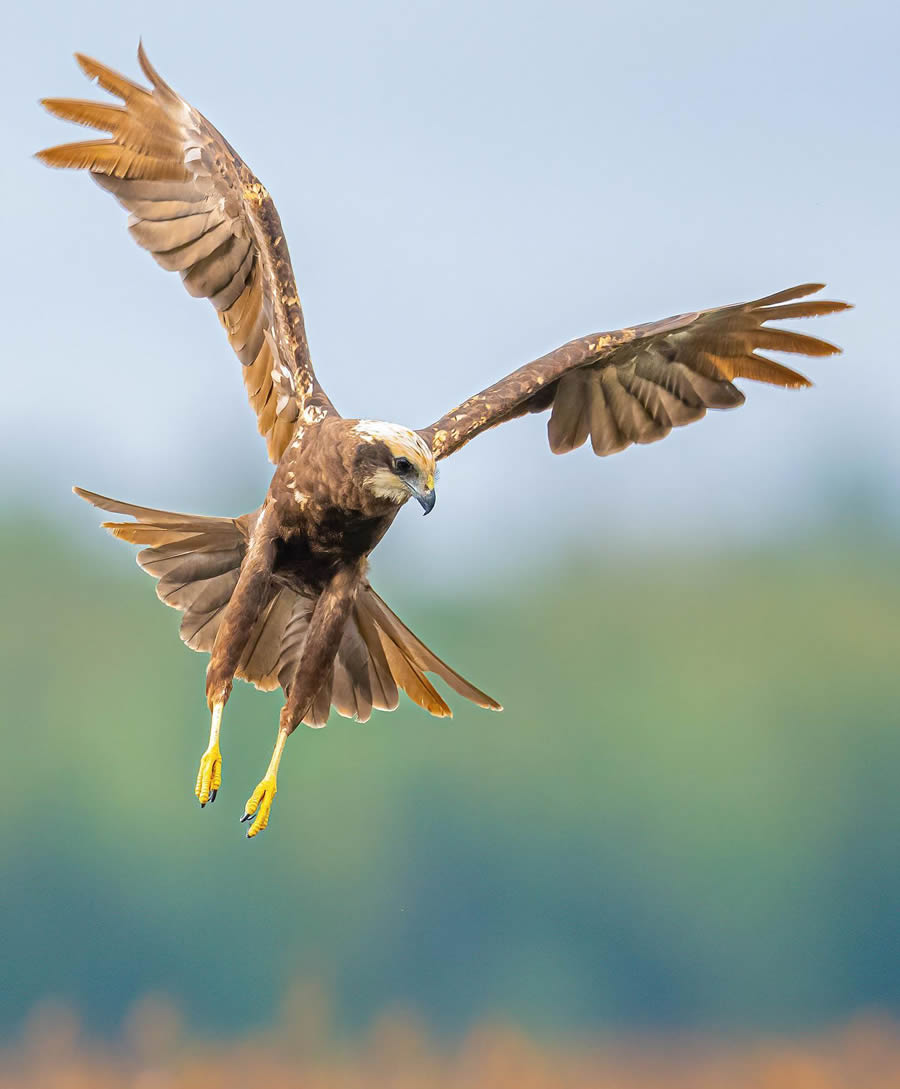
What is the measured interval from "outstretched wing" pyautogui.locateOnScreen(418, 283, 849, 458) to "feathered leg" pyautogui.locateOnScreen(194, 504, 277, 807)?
142 cm

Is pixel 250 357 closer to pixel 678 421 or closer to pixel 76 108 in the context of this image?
pixel 76 108

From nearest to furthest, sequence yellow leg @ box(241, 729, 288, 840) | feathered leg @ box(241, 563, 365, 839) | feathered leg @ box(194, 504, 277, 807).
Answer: feathered leg @ box(194, 504, 277, 807), yellow leg @ box(241, 729, 288, 840), feathered leg @ box(241, 563, 365, 839)

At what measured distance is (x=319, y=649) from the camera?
619 cm

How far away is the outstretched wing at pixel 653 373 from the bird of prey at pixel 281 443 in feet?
0.05

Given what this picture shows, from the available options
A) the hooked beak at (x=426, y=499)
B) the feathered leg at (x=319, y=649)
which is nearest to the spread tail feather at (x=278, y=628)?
the feathered leg at (x=319, y=649)

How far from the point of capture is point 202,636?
6918 mm

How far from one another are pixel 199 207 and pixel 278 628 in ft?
6.80

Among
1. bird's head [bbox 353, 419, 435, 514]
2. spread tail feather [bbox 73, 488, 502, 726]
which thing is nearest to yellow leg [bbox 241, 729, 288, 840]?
spread tail feather [bbox 73, 488, 502, 726]

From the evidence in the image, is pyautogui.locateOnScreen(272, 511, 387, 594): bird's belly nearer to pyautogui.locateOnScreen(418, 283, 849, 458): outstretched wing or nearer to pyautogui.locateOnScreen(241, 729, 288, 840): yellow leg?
pyautogui.locateOnScreen(241, 729, 288, 840): yellow leg

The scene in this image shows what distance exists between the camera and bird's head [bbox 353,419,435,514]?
18.3 ft

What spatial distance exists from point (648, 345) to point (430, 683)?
2292 millimetres

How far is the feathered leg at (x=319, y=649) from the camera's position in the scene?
20.2 ft

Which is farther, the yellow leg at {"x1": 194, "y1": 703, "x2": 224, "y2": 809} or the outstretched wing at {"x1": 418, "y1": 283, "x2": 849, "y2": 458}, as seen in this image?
the outstretched wing at {"x1": 418, "y1": 283, "x2": 849, "y2": 458}

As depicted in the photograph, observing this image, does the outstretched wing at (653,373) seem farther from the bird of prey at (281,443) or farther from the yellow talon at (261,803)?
the yellow talon at (261,803)
